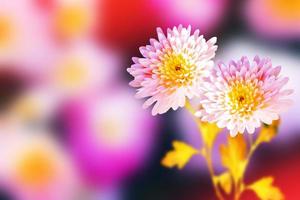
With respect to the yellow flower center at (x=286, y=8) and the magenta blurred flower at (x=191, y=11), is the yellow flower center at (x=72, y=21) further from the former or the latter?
the yellow flower center at (x=286, y=8)

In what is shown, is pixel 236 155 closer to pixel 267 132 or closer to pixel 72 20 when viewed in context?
pixel 267 132

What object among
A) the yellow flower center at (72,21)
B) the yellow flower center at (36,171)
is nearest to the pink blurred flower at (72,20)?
the yellow flower center at (72,21)

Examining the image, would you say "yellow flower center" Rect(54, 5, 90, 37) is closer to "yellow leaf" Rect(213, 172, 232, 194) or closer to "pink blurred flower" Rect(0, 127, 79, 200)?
"pink blurred flower" Rect(0, 127, 79, 200)

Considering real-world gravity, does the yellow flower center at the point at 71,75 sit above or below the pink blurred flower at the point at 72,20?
below

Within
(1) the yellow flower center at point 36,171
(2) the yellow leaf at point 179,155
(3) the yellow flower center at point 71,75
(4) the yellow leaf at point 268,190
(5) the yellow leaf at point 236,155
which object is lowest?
(4) the yellow leaf at point 268,190

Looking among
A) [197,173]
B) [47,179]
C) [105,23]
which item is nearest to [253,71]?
[197,173]

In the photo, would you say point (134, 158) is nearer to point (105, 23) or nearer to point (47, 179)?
point (47, 179)

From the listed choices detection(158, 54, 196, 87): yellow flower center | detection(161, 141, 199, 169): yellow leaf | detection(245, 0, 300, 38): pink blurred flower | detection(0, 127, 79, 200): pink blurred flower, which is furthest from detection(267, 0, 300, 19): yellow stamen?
detection(0, 127, 79, 200): pink blurred flower
